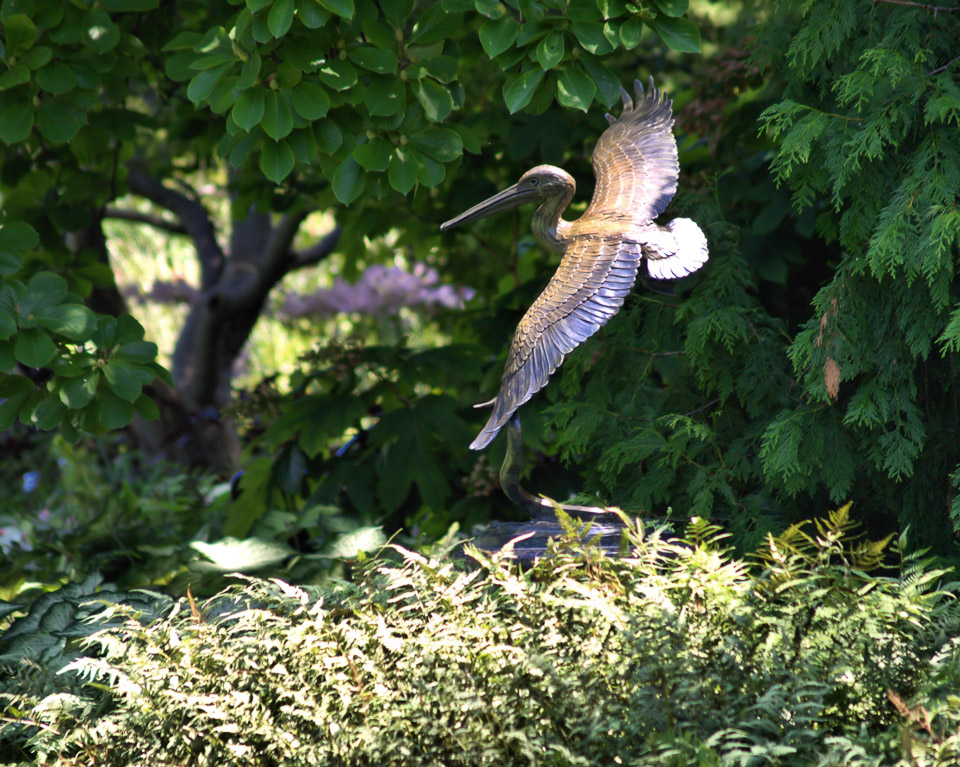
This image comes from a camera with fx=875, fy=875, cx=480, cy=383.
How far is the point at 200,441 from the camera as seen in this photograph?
5258 mm

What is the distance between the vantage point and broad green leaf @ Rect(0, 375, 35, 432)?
257 centimetres

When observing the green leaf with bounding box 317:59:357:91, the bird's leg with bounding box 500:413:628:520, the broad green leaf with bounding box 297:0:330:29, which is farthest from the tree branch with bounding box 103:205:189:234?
the bird's leg with bounding box 500:413:628:520

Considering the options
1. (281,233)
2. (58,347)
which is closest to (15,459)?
(281,233)

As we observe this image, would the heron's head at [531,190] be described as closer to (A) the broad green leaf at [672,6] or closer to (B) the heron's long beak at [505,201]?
(B) the heron's long beak at [505,201]

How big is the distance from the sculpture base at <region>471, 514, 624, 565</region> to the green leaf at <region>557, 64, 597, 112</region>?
3.61 ft

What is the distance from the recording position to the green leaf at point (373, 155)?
2.49 metres

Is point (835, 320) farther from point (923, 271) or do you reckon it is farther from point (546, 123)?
point (546, 123)

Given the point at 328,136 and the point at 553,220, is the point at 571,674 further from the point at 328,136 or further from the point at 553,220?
the point at 328,136

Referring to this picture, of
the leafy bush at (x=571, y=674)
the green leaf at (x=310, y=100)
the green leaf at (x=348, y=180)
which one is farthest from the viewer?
the green leaf at (x=348, y=180)

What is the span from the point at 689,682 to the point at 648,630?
125 mm

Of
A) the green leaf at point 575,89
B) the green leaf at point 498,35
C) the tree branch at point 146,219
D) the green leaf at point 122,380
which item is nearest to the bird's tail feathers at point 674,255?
the green leaf at point 575,89

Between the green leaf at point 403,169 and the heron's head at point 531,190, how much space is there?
0.83ft

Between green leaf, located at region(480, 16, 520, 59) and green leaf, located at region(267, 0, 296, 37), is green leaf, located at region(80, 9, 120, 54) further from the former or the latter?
green leaf, located at region(480, 16, 520, 59)

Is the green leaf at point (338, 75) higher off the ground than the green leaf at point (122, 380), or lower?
higher
